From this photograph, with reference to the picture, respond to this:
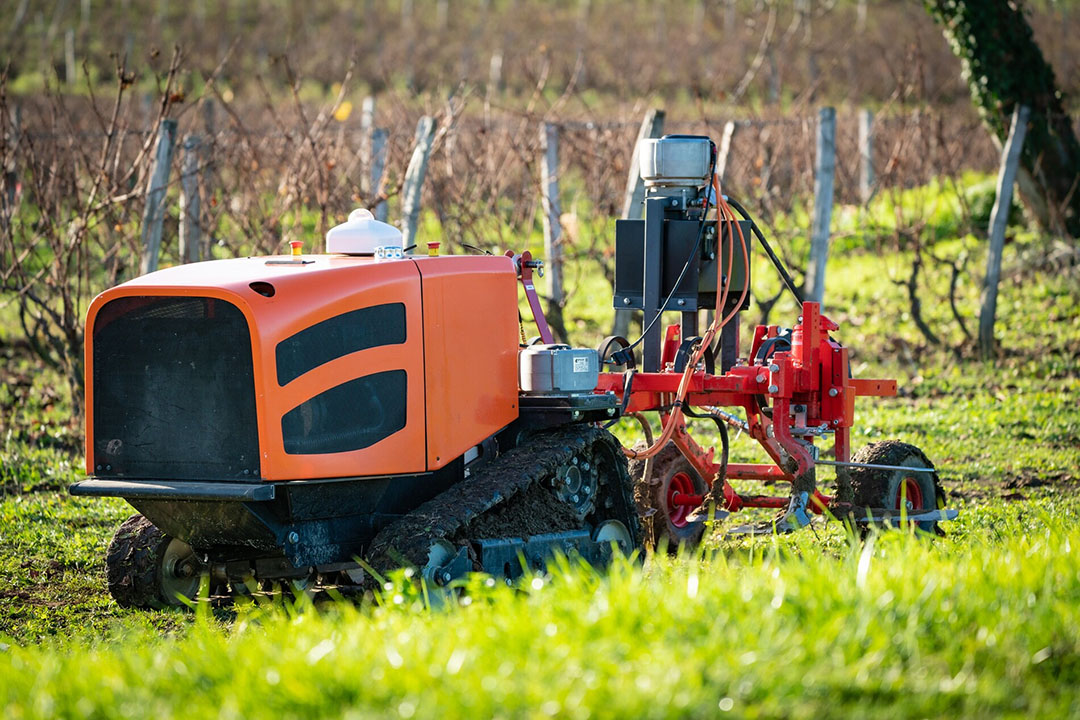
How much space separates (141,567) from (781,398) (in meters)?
3.11

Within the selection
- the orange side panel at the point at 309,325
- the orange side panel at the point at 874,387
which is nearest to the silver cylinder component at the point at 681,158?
the orange side panel at the point at 874,387

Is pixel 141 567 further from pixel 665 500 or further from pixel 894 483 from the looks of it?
pixel 894 483

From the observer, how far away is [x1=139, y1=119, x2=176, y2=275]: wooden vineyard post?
10.0 metres

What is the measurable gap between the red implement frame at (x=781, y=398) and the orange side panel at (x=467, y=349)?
808 mm

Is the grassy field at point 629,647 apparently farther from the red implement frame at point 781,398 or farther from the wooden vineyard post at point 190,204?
the wooden vineyard post at point 190,204

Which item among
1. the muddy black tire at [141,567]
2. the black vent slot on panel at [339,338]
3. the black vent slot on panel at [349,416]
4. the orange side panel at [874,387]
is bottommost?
the muddy black tire at [141,567]

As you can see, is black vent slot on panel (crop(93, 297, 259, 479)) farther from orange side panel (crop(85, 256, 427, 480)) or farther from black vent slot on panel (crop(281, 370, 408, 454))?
black vent slot on panel (crop(281, 370, 408, 454))

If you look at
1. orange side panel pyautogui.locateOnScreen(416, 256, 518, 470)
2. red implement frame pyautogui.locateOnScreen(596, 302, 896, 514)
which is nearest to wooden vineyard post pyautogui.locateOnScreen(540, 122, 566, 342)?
red implement frame pyautogui.locateOnScreen(596, 302, 896, 514)

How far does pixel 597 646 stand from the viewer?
357 cm

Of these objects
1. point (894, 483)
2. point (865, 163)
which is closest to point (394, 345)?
point (894, 483)

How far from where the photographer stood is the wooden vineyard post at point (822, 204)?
11.7 meters

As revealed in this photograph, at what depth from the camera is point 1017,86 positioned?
42.3ft

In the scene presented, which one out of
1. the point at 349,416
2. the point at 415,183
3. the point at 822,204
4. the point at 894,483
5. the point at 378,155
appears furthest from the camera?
the point at 378,155

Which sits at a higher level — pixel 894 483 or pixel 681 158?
pixel 681 158
